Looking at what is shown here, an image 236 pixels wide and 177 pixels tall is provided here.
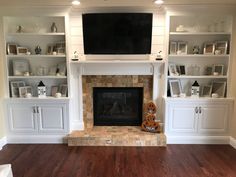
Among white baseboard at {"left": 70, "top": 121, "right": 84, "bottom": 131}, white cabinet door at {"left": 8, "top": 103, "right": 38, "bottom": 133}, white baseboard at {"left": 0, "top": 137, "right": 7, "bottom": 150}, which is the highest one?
white cabinet door at {"left": 8, "top": 103, "right": 38, "bottom": 133}

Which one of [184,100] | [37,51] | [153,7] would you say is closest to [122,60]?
Result: [153,7]

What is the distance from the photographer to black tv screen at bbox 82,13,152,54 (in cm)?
369

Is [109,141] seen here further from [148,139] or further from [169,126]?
[169,126]

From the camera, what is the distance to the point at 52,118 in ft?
12.6

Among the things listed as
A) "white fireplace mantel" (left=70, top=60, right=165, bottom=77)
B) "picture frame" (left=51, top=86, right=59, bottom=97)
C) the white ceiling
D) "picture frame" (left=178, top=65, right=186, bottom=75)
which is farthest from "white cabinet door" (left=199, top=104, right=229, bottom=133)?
"picture frame" (left=51, top=86, right=59, bottom=97)

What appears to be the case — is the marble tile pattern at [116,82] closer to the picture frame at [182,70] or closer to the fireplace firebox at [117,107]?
the fireplace firebox at [117,107]

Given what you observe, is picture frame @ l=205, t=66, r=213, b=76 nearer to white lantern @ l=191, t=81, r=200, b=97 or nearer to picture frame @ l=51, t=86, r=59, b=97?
white lantern @ l=191, t=81, r=200, b=97

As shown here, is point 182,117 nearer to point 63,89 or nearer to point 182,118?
point 182,118

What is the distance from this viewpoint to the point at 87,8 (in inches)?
149

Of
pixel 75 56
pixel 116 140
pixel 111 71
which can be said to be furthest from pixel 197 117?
pixel 75 56

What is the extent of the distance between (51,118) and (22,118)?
540mm

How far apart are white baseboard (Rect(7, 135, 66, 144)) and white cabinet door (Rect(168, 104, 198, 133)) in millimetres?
2038

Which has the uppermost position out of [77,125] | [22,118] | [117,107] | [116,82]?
[116,82]

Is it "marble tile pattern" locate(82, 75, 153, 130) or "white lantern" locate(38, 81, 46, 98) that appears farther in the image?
"marble tile pattern" locate(82, 75, 153, 130)
